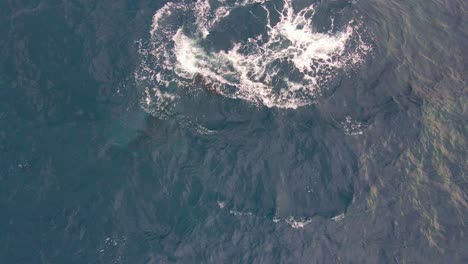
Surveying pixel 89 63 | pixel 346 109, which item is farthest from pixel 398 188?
pixel 89 63

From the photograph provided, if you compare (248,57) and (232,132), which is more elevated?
(248,57)

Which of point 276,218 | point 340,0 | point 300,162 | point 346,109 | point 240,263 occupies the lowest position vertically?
point 240,263

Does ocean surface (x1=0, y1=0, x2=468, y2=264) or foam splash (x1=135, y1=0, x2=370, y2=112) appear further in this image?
foam splash (x1=135, y1=0, x2=370, y2=112)

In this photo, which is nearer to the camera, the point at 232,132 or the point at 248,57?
the point at 232,132

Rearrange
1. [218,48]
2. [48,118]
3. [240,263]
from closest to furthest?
1. [240,263]
2. [48,118]
3. [218,48]

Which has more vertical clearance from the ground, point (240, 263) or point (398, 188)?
point (398, 188)

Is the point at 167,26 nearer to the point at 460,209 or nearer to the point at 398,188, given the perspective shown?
the point at 398,188
